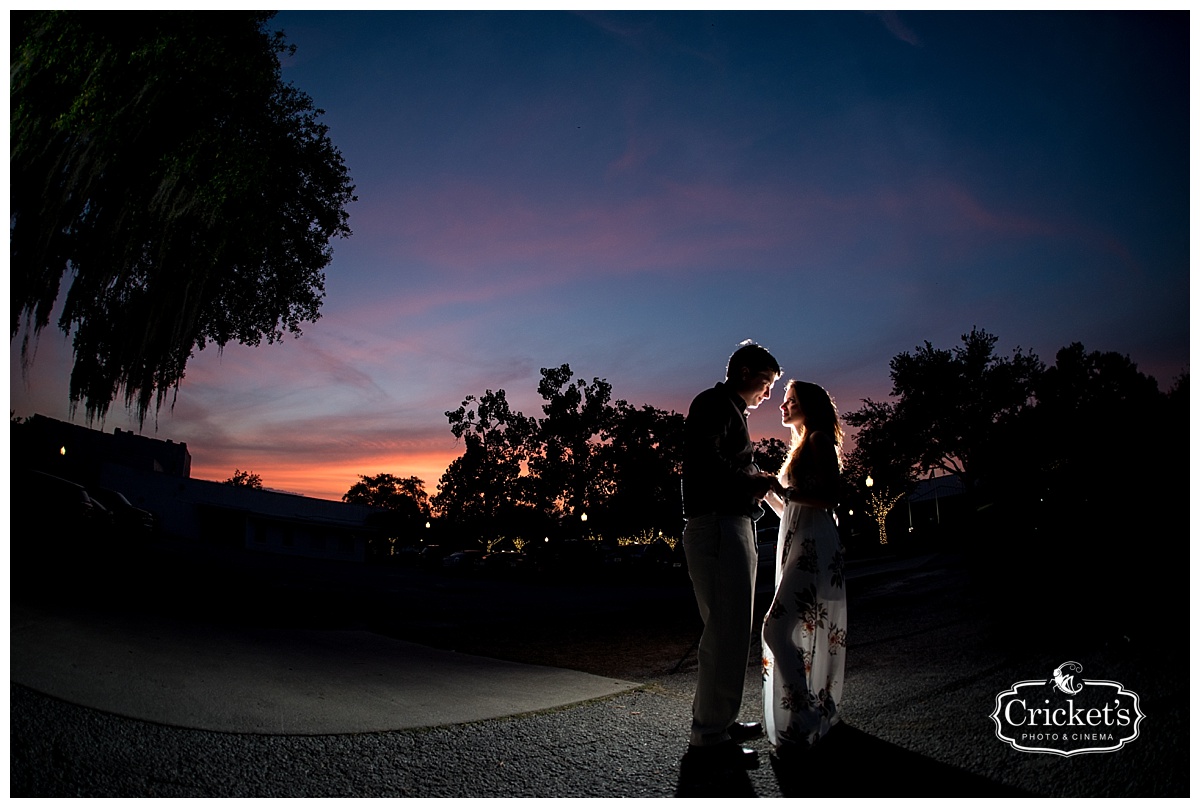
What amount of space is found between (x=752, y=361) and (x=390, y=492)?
94.7 m

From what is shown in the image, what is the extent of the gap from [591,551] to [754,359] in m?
20.8

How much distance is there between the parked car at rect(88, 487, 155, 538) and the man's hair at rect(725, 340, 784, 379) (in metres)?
7.86

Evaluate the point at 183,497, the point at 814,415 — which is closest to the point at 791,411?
the point at 814,415

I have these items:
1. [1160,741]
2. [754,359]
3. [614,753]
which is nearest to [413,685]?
[614,753]

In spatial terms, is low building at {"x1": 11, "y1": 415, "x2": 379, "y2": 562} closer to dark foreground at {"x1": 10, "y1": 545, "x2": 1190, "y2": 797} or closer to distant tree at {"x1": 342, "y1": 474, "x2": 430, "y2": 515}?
dark foreground at {"x1": 10, "y1": 545, "x2": 1190, "y2": 797}

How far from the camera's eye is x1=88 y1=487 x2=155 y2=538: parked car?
7281 mm

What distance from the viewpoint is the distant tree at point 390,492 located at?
288 ft

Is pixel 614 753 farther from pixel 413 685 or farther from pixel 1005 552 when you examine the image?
pixel 1005 552

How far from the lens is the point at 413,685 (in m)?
3.54

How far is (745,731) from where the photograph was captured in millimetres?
2668

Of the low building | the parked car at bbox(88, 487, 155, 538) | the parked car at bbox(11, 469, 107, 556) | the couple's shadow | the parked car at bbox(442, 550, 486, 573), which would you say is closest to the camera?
the couple's shadow

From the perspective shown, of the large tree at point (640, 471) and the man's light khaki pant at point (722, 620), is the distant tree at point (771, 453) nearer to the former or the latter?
the large tree at point (640, 471)

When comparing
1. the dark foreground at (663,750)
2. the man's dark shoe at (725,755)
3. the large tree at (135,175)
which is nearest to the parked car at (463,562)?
the large tree at (135,175)

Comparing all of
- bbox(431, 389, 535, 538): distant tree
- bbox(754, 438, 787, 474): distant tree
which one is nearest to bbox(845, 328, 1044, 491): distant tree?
bbox(754, 438, 787, 474): distant tree
